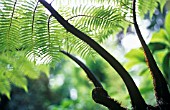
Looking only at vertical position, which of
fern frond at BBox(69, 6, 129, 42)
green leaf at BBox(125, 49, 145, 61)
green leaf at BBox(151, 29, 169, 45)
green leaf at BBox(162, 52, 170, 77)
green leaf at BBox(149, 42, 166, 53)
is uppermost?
green leaf at BBox(149, 42, 166, 53)

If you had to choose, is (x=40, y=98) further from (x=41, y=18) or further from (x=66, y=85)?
(x=41, y=18)

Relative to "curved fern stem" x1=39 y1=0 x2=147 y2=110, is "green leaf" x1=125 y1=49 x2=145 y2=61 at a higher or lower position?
higher

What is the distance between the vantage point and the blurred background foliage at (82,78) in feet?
4.98

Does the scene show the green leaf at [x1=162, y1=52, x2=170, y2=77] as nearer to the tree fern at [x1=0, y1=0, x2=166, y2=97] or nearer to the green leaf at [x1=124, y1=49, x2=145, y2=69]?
the green leaf at [x1=124, y1=49, x2=145, y2=69]

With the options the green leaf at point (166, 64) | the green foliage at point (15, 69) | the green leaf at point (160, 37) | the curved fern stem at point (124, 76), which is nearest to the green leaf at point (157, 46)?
the green leaf at point (160, 37)

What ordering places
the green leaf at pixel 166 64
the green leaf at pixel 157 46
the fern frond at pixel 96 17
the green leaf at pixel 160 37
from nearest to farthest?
1. the fern frond at pixel 96 17
2. the green leaf at pixel 166 64
3. the green leaf at pixel 160 37
4. the green leaf at pixel 157 46

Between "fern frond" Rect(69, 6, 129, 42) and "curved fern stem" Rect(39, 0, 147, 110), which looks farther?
"fern frond" Rect(69, 6, 129, 42)

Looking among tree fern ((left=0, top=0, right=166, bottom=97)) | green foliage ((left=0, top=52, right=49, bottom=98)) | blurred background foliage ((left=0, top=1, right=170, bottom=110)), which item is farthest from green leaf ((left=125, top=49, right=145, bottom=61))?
tree fern ((left=0, top=0, right=166, bottom=97))

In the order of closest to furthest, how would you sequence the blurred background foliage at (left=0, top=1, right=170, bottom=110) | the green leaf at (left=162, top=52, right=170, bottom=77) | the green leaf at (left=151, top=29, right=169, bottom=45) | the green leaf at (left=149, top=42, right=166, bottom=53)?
the blurred background foliage at (left=0, top=1, right=170, bottom=110) → the green leaf at (left=162, top=52, right=170, bottom=77) → the green leaf at (left=151, top=29, right=169, bottom=45) → the green leaf at (left=149, top=42, right=166, bottom=53)

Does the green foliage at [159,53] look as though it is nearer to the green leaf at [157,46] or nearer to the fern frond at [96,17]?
the green leaf at [157,46]

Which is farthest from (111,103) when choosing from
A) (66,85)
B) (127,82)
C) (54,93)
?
(66,85)

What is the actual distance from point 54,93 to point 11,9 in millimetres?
5501

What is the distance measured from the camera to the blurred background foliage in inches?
59.8

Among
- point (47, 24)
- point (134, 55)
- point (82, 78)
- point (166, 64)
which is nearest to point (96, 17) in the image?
point (47, 24)
